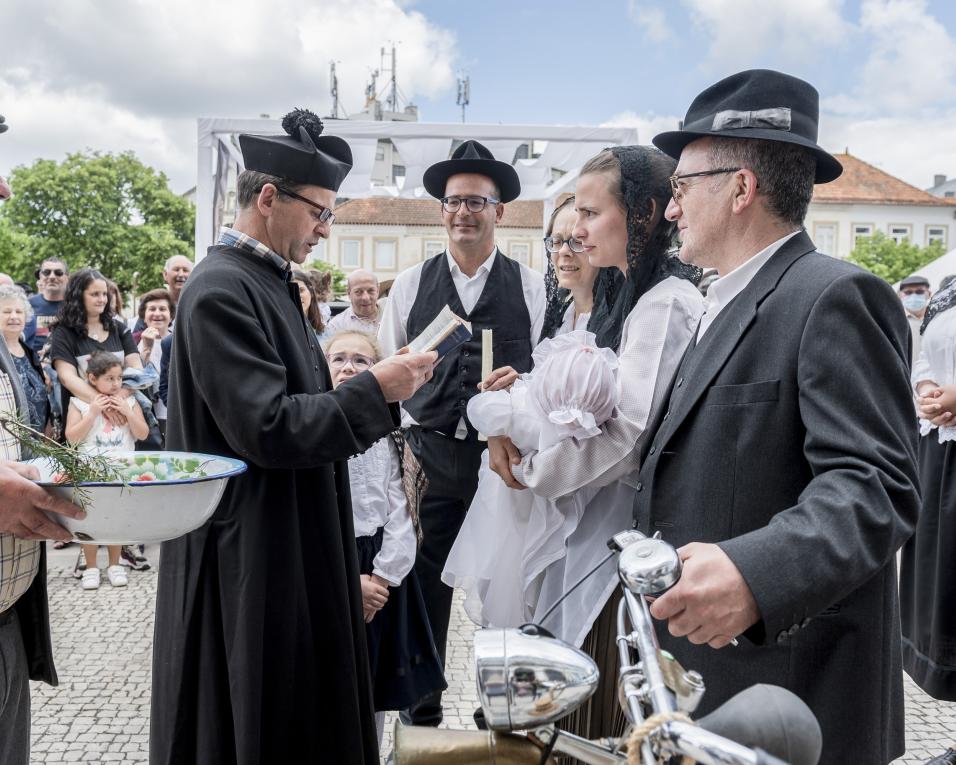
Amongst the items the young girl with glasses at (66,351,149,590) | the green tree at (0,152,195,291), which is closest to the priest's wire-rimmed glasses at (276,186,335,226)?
the young girl with glasses at (66,351,149,590)

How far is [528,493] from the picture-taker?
239cm

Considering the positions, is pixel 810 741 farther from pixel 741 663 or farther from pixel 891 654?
pixel 891 654

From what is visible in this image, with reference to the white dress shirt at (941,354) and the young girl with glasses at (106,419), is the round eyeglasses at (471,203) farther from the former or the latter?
the young girl with glasses at (106,419)

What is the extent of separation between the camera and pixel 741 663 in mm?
1592

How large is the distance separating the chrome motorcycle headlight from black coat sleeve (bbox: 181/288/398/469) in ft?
4.03

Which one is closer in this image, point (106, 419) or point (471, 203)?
point (471, 203)

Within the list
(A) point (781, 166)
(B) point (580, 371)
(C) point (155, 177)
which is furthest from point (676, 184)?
(C) point (155, 177)

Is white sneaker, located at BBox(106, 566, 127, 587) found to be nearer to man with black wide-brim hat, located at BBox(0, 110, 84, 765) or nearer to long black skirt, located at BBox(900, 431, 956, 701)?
man with black wide-brim hat, located at BBox(0, 110, 84, 765)

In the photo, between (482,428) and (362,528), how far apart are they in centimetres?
95

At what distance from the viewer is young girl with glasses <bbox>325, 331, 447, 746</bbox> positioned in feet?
9.71

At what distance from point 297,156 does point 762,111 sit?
134cm

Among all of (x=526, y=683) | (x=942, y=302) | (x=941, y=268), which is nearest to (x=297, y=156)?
(x=526, y=683)

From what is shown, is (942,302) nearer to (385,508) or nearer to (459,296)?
(459,296)

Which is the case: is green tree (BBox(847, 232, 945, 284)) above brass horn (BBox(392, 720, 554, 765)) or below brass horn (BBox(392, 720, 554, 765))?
above
